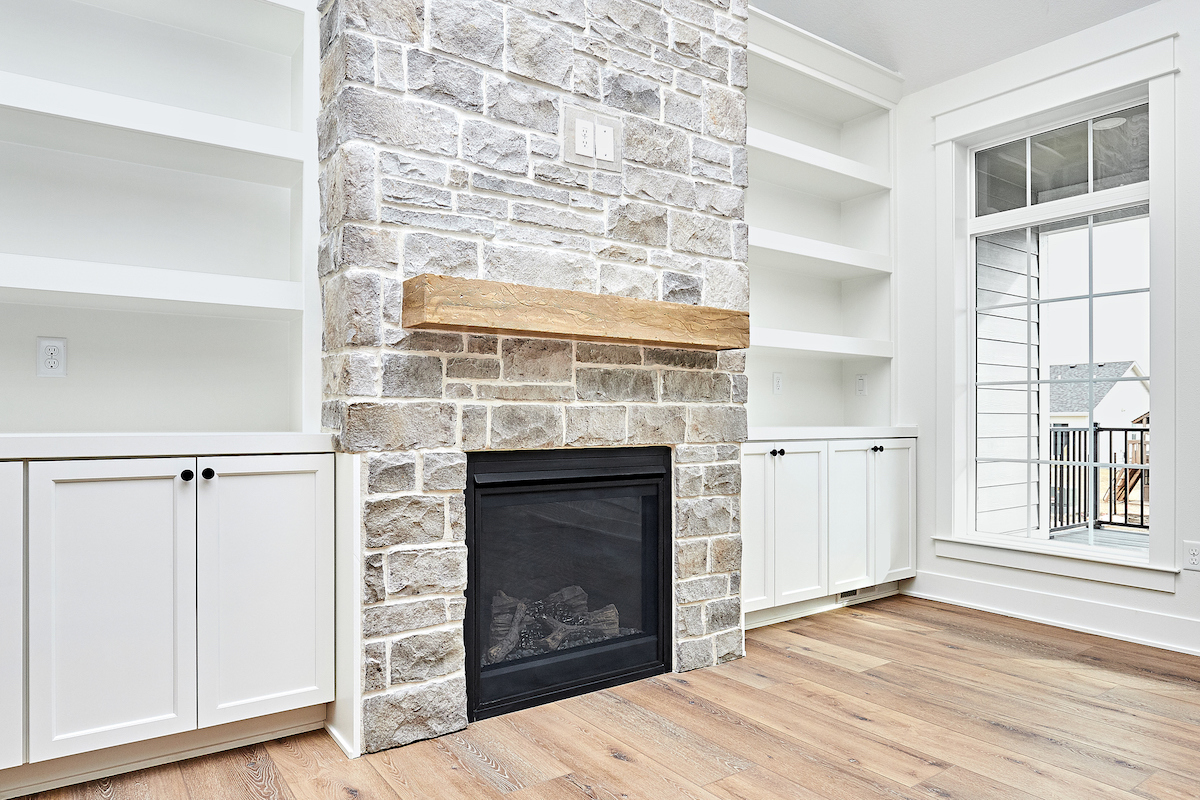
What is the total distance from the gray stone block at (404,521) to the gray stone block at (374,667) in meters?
0.29

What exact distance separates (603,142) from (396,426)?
1.21m

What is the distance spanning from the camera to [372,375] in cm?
207

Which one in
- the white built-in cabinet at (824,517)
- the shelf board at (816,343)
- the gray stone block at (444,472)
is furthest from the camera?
the shelf board at (816,343)

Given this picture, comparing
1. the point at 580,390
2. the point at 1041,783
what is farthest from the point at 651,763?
the point at 580,390

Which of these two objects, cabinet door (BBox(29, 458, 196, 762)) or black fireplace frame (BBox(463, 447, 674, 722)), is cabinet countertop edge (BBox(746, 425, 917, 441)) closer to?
black fireplace frame (BBox(463, 447, 674, 722))

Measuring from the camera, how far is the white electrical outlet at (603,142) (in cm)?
252

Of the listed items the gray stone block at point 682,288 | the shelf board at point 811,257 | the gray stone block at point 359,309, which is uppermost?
the shelf board at point 811,257

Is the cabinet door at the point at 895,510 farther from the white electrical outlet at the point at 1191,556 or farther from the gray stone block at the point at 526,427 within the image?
the gray stone block at the point at 526,427

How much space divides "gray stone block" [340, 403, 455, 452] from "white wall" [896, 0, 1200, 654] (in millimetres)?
2783

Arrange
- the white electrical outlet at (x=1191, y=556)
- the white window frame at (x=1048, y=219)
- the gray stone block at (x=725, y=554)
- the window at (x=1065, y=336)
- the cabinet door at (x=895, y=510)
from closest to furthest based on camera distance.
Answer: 1. the gray stone block at (x=725, y=554)
2. the white electrical outlet at (x=1191, y=556)
3. the white window frame at (x=1048, y=219)
4. the window at (x=1065, y=336)
5. the cabinet door at (x=895, y=510)

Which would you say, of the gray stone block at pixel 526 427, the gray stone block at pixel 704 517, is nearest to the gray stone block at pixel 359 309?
the gray stone block at pixel 526 427

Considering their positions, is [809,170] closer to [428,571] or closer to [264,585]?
[428,571]

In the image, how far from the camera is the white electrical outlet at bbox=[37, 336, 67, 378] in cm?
218

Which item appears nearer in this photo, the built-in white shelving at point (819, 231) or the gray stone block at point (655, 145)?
the gray stone block at point (655, 145)
